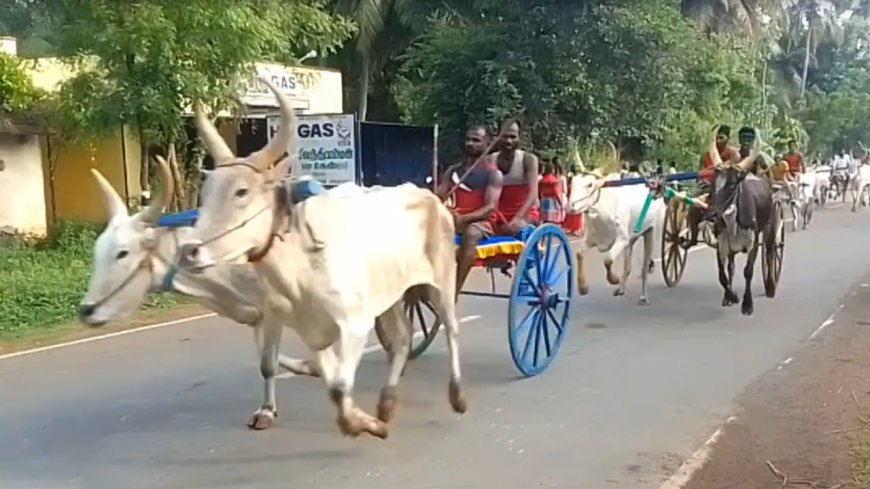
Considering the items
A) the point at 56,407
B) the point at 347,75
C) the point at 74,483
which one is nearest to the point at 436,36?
the point at 347,75

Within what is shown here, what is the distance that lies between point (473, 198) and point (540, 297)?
110 cm

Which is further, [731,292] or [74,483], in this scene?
[731,292]

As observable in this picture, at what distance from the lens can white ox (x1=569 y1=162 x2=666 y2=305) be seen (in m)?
13.3

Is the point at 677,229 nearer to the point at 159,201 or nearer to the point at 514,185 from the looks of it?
the point at 514,185

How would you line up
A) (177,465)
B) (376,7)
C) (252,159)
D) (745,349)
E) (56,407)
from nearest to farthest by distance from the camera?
(252,159), (177,465), (56,407), (745,349), (376,7)

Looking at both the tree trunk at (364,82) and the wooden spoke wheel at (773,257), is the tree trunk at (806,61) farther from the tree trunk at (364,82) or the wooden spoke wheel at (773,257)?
the wooden spoke wheel at (773,257)

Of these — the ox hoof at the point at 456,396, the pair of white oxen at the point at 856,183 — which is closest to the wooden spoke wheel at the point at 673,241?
the ox hoof at the point at 456,396

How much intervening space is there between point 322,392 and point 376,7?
21662 mm

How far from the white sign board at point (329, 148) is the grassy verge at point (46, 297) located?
3343mm

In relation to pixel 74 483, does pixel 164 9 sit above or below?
above

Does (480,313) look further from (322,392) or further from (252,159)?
(252,159)

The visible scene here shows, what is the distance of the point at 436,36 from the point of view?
23547 mm

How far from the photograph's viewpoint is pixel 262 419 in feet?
24.5

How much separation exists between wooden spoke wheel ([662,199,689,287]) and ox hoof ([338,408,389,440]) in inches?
319
